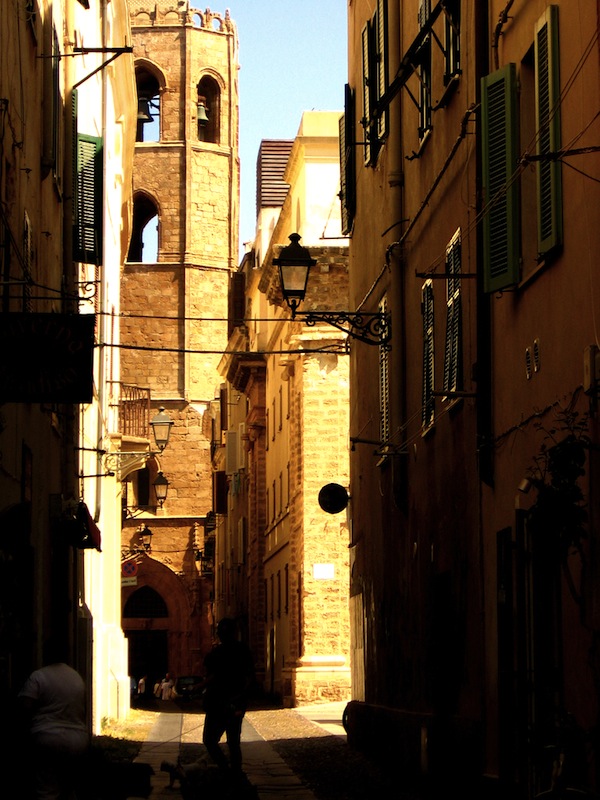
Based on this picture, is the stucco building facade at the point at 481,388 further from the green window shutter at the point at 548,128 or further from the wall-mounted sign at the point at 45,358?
the wall-mounted sign at the point at 45,358

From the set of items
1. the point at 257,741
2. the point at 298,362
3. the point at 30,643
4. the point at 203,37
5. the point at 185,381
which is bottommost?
the point at 257,741

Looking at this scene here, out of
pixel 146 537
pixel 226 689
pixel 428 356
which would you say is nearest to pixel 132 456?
pixel 428 356

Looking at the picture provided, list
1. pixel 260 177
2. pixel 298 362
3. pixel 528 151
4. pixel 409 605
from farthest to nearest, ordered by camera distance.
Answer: pixel 260 177, pixel 298 362, pixel 409 605, pixel 528 151

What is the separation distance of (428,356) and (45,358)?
5.30 m

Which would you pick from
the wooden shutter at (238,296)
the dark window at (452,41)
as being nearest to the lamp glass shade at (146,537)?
the wooden shutter at (238,296)

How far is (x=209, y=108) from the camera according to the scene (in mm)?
70000

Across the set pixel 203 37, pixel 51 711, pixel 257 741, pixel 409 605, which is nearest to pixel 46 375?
pixel 51 711

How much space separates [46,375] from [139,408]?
4024cm

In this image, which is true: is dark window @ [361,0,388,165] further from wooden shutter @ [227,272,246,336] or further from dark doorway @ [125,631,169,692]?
dark doorway @ [125,631,169,692]

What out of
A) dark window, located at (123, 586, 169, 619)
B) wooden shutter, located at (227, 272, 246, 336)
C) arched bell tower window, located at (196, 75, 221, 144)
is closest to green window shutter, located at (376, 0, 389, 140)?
wooden shutter, located at (227, 272, 246, 336)

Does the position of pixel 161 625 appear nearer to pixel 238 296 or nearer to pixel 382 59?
pixel 238 296

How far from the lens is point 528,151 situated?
11242 millimetres

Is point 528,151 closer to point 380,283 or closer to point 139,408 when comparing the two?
point 380,283

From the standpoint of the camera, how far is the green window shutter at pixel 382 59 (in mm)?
18797
